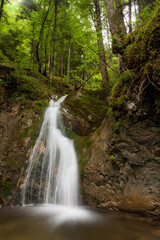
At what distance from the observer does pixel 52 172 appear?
504 centimetres

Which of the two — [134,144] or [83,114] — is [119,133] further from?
[83,114]

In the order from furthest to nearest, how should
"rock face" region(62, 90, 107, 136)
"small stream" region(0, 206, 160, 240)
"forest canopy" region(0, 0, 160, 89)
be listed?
"rock face" region(62, 90, 107, 136) → "forest canopy" region(0, 0, 160, 89) → "small stream" region(0, 206, 160, 240)

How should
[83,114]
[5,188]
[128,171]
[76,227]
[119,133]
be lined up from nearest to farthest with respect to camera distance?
[76,227], [128,171], [119,133], [5,188], [83,114]

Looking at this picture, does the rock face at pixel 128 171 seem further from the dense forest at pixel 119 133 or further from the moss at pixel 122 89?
the moss at pixel 122 89

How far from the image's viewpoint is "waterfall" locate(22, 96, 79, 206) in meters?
4.54

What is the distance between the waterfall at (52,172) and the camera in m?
4.54

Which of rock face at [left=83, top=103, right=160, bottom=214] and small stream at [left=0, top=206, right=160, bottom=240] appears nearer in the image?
small stream at [left=0, top=206, right=160, bottom=240]

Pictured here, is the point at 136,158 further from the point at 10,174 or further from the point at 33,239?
the point at 10,174

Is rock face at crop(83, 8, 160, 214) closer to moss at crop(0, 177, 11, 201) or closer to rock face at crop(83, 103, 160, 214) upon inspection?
rock face at crop(83, 103, 160, 214)

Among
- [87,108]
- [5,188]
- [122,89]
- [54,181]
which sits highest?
[87,108]

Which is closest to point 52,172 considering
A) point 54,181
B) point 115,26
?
point 54,181

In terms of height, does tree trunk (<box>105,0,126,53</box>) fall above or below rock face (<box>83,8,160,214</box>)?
above

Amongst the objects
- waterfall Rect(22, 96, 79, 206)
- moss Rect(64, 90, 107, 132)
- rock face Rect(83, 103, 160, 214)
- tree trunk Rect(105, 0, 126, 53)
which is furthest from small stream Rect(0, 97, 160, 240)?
tree trunk Rect(105, 0, 126, 53)

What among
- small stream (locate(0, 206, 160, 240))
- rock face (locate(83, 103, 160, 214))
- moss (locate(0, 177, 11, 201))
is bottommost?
small stream (locate(0, 206, 160, 240))
